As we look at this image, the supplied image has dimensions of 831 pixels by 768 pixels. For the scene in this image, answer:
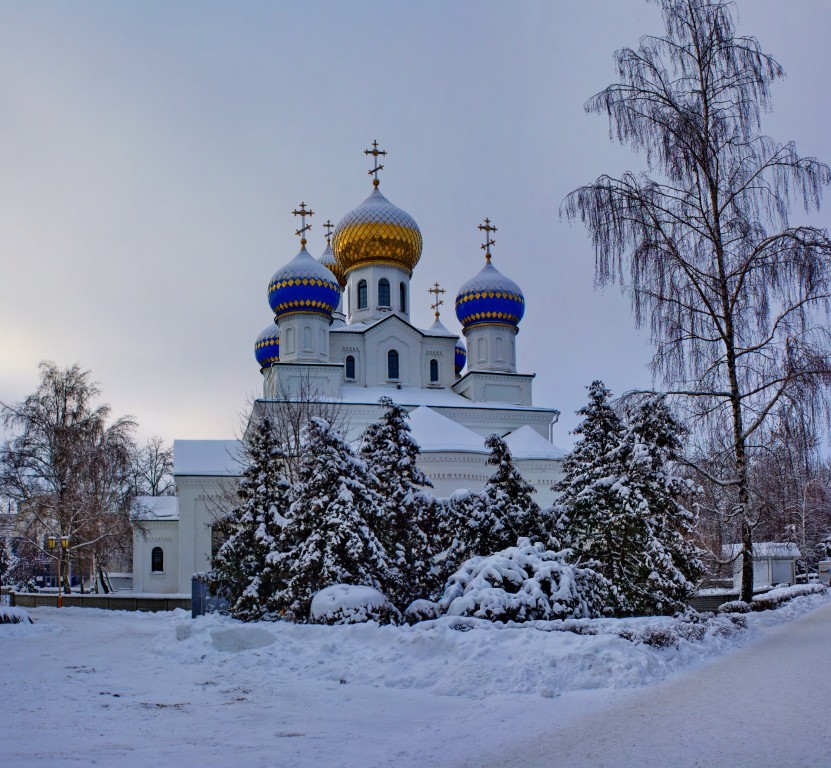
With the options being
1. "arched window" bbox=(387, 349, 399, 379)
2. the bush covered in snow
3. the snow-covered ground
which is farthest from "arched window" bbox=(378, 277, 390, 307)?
the snow-covered ground

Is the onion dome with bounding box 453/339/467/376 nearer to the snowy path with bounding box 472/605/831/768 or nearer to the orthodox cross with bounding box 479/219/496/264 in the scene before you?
the orthodox cross with bounding box 479/219/496/264

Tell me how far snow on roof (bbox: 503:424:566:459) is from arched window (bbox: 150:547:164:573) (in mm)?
13346

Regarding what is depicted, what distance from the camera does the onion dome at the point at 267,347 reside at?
120 feet

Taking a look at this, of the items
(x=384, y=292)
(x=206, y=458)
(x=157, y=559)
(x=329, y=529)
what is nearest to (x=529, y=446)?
(x=384, y=292)

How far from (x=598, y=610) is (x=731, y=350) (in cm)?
487

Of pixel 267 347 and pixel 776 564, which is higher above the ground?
pixel 267 347

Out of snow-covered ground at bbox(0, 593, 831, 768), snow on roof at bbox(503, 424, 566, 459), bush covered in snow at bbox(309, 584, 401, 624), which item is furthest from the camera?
snow on roof at bbox(503, 424, 566, 459)

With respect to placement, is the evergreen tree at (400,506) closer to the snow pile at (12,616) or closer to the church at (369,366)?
the snow pile at (12,616)

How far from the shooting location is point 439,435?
24.5 m

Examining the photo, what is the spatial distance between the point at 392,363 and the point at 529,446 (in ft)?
23.5

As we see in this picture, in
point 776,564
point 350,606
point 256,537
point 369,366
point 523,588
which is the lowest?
point 776,564

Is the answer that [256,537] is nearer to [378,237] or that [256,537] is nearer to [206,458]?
[206,458]

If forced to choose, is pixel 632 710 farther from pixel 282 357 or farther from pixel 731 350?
pixel 282 357

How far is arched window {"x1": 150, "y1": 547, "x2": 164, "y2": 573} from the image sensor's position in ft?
103
